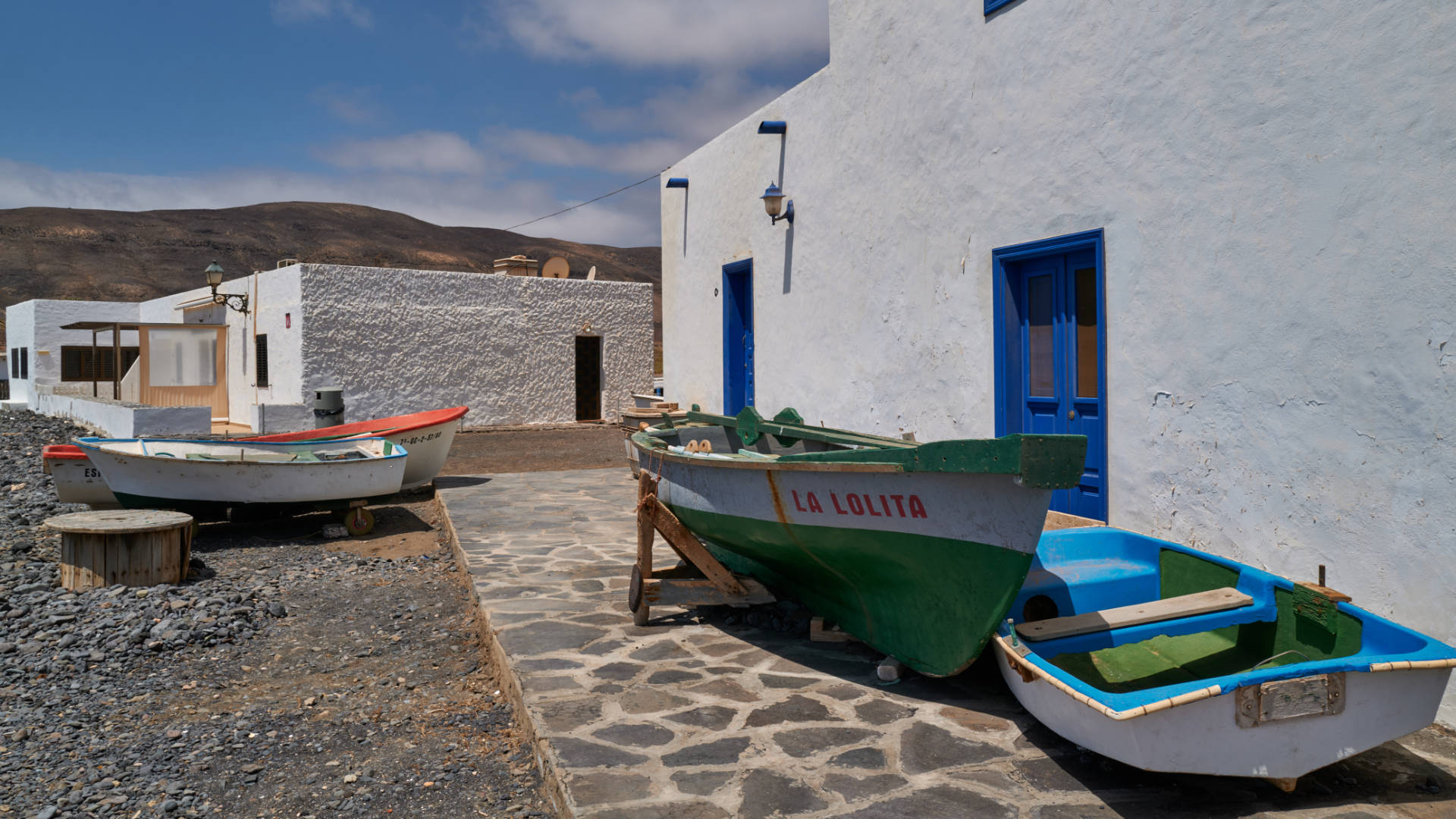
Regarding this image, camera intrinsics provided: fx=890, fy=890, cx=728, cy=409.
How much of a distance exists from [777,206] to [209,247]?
3205 inches

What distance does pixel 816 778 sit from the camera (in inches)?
120

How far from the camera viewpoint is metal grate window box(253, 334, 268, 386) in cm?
1920

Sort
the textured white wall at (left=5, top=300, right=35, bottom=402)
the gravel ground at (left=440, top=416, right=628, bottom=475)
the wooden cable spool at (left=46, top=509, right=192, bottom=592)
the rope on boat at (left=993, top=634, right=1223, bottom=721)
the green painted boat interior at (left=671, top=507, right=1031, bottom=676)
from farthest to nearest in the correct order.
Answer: the textured white wall at (left=5, top=300, right=35, bottom=402)
the gravel ground at (left=440, top=416, right=628, bottom=475)
the wooden cable spool at (left=46, top=509, right=192, bottom=592)
the green painted boat interior at (left=671, top=507, right=1031, bottom=676)
the rope on boat at (left=993, top=634, right=1223, bottom=721)

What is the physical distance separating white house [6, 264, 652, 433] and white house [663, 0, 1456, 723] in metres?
13.1

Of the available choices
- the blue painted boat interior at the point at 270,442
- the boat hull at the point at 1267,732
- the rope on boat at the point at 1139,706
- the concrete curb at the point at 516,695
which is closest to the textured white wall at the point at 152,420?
the blue painted boat interior at the point at 270,442

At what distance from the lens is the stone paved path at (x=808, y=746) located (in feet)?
9.39

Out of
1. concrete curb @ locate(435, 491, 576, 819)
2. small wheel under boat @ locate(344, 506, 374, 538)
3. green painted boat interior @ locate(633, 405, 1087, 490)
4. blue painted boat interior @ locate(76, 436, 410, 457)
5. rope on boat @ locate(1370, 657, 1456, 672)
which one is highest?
green painted boat interior @ locate(633, 405, 1087, 490)

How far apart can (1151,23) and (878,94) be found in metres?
2.73

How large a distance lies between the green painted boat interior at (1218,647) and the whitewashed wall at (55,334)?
29.4m

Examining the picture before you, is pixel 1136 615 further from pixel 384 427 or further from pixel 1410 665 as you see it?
pixel 384 427

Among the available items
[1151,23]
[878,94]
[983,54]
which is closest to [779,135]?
[878,94]

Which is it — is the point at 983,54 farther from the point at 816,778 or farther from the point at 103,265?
the point at 103,265

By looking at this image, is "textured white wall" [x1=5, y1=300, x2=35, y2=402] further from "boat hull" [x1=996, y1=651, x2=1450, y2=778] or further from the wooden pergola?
"boat hull" [x1=996, y1=651, x2=1450, y2=778]

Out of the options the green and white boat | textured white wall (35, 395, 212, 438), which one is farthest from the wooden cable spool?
textured white wall (35, 395, 212, 438)
